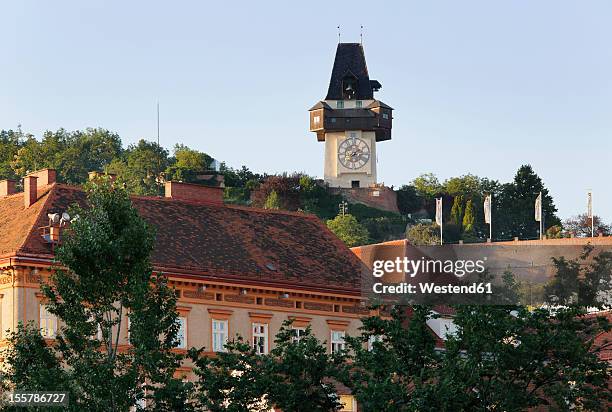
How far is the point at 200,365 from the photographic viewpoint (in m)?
53.4

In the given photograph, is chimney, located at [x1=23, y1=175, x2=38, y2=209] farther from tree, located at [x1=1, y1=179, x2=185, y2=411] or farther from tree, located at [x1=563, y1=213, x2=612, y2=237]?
tree, located at [x1=563, y1=213, x2=612, y2=237]

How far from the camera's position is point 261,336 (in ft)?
251

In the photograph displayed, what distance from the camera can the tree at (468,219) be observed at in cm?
18100

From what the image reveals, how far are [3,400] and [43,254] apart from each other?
1557cm

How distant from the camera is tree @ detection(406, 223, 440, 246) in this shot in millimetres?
160500

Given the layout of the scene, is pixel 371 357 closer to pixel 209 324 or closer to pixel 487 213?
pixel 209 324

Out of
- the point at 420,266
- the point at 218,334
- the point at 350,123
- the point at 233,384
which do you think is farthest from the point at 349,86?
the point at 233,384

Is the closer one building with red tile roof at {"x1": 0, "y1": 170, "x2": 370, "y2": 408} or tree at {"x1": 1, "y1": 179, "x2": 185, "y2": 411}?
tree at {"x1": 1, "y1": 179, "x2": 185, "y2": 411}

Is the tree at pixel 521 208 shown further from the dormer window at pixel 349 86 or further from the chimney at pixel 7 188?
the chimney at pixel 7 188

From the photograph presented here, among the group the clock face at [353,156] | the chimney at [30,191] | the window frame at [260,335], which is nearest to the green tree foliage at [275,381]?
the window frame at [260,335]

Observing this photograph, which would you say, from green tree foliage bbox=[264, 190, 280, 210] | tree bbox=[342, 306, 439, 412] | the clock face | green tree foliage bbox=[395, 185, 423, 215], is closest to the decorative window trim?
tree bbox=[342, 306, 439, 412]

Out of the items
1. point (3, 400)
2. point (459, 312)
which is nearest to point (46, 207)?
point (3, 400)

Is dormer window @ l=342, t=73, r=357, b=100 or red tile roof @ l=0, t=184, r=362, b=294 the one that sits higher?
dormer window @ l=342, t=73, r=357, b=100

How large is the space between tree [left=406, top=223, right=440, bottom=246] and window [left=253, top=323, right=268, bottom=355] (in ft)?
268
